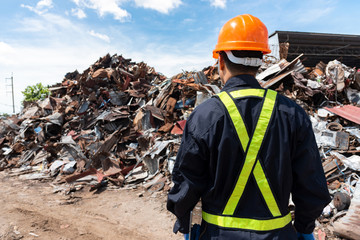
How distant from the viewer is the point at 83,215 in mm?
4742

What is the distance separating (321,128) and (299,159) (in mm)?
5744

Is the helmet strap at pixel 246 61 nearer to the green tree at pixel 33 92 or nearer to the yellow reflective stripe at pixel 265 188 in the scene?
the yellow reflective stripe at pixel 265 188

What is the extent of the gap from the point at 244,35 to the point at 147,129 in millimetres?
6549

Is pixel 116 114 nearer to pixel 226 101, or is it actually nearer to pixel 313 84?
pixel 313 84

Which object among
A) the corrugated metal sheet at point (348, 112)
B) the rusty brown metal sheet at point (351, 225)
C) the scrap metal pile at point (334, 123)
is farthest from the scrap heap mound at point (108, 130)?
the rusty brown metal sheet at point (351, 225)

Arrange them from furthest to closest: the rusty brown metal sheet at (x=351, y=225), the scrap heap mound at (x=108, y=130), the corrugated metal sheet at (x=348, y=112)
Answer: the scrap heap mound at (x=108, y=130) → the corrugated metal sheet at (x=348, y=112) → the rusty brown metal sheet at (x=351, y=225)

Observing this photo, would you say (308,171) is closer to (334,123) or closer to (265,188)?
(265,188)

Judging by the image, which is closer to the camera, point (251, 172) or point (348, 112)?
point (251, 172)

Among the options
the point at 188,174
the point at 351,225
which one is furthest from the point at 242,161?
the point at 351,225

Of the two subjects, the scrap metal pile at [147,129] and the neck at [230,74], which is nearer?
the neck at [230,74]

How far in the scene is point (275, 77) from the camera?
7.05 meters

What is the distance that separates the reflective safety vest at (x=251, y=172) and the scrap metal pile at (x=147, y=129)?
3.22m

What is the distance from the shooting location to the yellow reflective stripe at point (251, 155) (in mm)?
1210

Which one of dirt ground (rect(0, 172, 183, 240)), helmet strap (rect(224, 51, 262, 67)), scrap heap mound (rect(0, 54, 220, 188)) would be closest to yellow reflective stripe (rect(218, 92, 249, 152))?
helmet strap (rect(224, 51, 262, 67))
